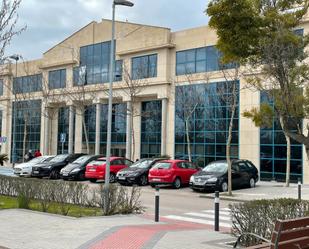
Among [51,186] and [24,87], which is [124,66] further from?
[51,186]

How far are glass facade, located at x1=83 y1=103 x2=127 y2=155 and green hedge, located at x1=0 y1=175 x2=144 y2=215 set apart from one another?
1094 inches

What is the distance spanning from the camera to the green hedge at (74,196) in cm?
1409

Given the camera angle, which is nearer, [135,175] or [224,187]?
[224,187]

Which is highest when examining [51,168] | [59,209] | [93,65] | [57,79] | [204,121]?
[93,65]

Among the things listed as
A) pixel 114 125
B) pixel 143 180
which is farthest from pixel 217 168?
pixel 114 125

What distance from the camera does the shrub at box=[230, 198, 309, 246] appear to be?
9.38m

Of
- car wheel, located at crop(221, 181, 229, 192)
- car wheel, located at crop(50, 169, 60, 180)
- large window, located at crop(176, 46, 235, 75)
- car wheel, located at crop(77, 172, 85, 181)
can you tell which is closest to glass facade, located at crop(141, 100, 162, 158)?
large window, located at crop(176, 46, 235, 75)

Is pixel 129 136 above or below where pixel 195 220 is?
above

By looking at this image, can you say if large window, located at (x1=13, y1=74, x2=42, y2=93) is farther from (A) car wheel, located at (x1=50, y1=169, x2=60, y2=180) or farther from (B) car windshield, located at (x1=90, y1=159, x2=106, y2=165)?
(B) car windshield, located at (x1=90, y1=159, x2=106, y2=165)

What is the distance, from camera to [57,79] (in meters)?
52.7

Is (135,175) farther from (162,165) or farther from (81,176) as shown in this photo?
(81,176)

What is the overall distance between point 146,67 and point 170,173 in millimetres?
17915

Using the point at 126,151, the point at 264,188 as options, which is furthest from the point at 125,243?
the point at 126,151

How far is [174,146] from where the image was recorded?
4022cm
